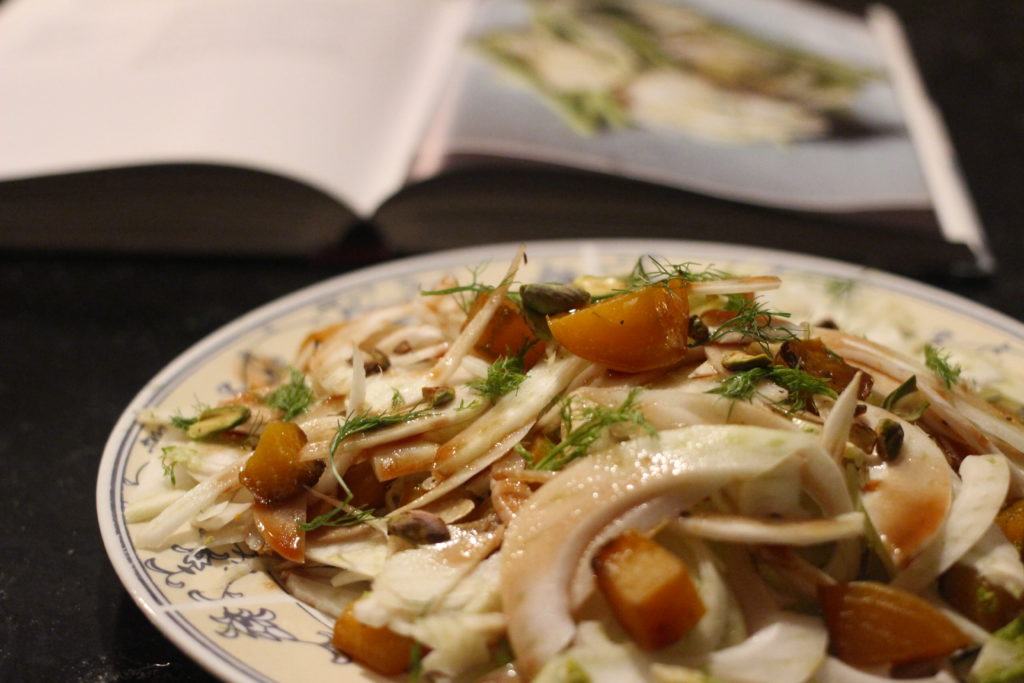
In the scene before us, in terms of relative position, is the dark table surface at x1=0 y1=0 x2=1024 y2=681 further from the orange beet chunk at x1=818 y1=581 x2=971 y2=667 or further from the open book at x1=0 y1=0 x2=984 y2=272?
the orange beet chunk at x1=818 y1=581 x2=971 y2=667

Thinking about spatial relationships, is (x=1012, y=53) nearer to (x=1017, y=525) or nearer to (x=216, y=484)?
(x=1017, y=525)

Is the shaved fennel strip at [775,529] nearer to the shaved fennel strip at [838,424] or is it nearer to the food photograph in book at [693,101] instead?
the shaved fennel strip at [838,424]

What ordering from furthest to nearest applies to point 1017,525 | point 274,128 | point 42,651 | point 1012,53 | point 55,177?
point 1012,53, point 274,128, point 55,177, point 42,651, point 1017,525

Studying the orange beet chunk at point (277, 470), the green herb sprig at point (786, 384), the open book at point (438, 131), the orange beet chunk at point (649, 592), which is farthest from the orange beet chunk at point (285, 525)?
the open book at point (438, 131)

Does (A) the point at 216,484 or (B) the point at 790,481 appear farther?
(A) the point at 216,484

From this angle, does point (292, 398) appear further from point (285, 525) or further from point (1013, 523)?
point (1013, 523)

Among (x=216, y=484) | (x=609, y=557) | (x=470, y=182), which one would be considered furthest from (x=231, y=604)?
(x=470, y=182)

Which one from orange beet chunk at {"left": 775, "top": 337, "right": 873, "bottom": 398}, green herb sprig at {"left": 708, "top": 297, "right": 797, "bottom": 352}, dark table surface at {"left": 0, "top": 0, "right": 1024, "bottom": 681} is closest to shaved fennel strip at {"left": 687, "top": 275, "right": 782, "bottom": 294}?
green herb sprig at {"left": 708, "top": 297, "right": 797, "bottom": 352}
